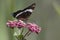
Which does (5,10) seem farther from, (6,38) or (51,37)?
(51,37)

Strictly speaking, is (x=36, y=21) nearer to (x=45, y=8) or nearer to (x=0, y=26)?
(x=45, y=8)

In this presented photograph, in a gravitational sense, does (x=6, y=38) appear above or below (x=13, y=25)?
above

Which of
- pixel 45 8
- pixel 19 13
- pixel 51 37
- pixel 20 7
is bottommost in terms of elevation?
pixel 51 37

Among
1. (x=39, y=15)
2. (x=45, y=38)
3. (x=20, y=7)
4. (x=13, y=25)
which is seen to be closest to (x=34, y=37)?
(x=45, y=38)

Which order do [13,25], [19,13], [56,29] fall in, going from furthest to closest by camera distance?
[56,29]
[19,13]
[13,25]

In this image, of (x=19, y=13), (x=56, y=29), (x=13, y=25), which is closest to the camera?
(x=13, y=25)

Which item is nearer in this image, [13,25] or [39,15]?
[13,25]
